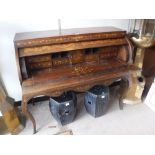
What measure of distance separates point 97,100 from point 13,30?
3.81ft

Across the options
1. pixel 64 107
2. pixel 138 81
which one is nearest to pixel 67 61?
pixel 64 107

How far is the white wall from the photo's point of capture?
164cm

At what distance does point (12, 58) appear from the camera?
5.90 ft

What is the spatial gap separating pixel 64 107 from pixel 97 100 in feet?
1.24

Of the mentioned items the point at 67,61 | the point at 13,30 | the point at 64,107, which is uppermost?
the point at 13,30

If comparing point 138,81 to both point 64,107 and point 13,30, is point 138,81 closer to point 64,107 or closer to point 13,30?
point 64,107

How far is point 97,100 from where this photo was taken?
1783 mm

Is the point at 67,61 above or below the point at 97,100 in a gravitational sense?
above

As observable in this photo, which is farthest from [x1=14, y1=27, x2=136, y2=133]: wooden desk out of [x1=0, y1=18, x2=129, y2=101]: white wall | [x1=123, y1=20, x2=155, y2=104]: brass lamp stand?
[x1=123, y1=20, x2=155, y2=104]: brass lamp stand

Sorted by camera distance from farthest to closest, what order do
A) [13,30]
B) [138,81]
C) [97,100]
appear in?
[138,81] → [97,100] → [13,30]

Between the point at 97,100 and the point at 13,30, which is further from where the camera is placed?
the point at 97,100

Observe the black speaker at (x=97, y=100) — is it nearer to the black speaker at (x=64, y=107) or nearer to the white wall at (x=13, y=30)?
the black speaker at (x=64, y=107)

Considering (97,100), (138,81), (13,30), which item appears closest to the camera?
(13,30)
